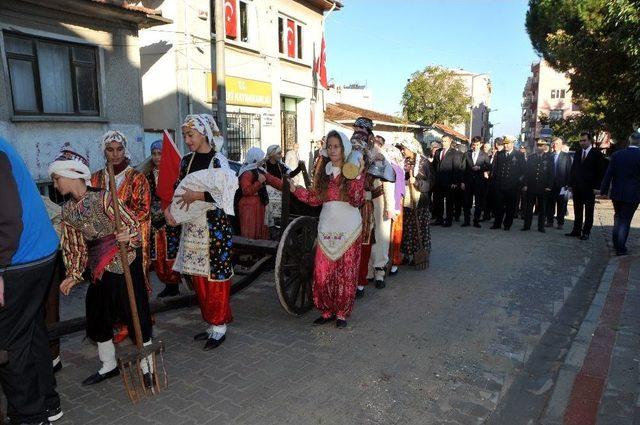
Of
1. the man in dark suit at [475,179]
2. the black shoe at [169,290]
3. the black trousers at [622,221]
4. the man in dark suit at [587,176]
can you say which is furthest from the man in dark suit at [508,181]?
A: the black shoe at [169,290]

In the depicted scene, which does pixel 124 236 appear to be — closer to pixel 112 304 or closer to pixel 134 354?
pixel 112 304

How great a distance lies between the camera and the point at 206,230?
399 centimetres

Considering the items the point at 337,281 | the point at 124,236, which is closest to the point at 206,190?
the point at 124,236

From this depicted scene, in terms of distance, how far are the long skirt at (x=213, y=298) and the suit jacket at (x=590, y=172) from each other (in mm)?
7816

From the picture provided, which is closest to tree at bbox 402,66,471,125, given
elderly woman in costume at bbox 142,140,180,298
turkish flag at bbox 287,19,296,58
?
turkish flag at bbox 287,19,296,58

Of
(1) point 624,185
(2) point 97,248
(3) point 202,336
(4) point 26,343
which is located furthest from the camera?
(1) point 624,185

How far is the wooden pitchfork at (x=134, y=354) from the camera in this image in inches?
123

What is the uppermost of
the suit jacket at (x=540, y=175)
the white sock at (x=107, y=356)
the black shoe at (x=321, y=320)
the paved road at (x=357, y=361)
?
the suit jacket at (x=540, y=175)

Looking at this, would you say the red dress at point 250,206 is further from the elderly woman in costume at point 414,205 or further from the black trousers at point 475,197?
the black trousers at point 475,197

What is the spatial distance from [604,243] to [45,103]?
11.0 metres

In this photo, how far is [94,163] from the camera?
959cm

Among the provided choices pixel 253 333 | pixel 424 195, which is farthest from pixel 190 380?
pixel 424 195

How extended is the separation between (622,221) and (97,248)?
24.9 feet

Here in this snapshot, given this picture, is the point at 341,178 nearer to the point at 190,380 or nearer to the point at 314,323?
the point at 314,323
